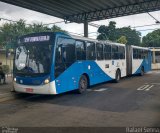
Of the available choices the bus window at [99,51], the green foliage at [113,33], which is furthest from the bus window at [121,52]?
the green foliage at [113,33]

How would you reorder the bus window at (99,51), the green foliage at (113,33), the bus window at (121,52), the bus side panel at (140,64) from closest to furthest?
the bus window at (99,51)
the bus window at (121,52)
the bus side panel at (140,64)
the green foliage at (113,33)

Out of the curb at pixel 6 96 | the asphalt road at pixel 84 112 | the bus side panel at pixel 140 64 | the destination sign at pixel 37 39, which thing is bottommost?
the asphalt road at pixel 84 112

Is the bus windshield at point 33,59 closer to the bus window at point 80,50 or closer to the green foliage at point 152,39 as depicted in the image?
the bus window at point 80,50

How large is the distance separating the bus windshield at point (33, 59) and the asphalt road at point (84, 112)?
4.61 feet

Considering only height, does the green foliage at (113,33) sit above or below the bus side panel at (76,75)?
above

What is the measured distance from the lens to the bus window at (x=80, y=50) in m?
13.2

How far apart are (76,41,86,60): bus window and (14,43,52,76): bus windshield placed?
2.33 metres

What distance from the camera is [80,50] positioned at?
44.3 ft

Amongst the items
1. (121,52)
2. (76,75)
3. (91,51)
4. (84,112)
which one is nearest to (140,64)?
(121,52)

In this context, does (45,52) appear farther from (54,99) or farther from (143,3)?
(143,3)

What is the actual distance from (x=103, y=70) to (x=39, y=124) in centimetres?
957

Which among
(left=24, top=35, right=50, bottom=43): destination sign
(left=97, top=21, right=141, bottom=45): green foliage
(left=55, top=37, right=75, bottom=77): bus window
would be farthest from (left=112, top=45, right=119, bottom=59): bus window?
(left=97, top=21, right=141, bottom=45): green foliage

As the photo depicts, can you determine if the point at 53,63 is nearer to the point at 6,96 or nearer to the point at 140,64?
the point at 6,96

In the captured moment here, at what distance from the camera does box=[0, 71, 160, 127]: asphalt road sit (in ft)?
24.5
